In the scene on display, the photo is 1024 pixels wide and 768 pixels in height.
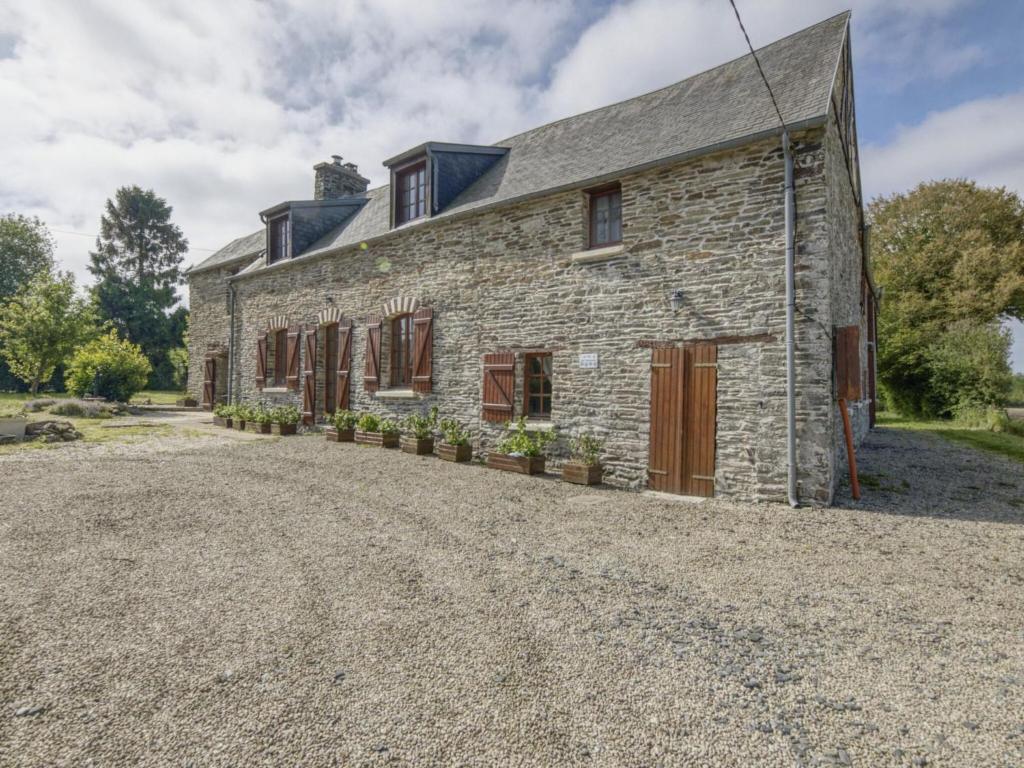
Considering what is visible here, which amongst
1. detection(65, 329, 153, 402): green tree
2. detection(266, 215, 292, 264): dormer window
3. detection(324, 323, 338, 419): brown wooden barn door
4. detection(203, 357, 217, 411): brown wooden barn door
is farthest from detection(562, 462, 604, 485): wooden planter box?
detection(65, 329, 153, 402): green tree

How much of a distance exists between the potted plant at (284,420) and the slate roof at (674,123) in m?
4.83

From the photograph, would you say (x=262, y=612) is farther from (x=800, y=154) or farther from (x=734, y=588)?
(x=800, y=154)

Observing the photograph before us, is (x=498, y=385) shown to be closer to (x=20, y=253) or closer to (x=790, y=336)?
(x=790, y=336)

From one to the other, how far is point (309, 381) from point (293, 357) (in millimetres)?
1006

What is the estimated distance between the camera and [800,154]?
6.44 m

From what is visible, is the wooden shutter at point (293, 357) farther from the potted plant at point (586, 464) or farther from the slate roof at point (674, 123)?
the potted plant at point (586, 464)

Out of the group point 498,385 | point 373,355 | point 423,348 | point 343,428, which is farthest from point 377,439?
point 498,385

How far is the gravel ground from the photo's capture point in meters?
2.22

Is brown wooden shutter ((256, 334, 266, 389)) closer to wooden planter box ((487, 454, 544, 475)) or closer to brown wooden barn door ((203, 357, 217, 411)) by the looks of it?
brown wooden barn door ((203, 357, 217, 411))

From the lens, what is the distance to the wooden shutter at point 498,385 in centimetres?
905

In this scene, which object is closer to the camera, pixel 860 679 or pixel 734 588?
pixel 860 679

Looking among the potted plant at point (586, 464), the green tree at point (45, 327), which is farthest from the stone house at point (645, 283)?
the green tree at point (45, 327)

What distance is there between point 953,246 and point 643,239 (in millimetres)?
23701

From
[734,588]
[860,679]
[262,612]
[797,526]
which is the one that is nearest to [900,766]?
[860,679]
